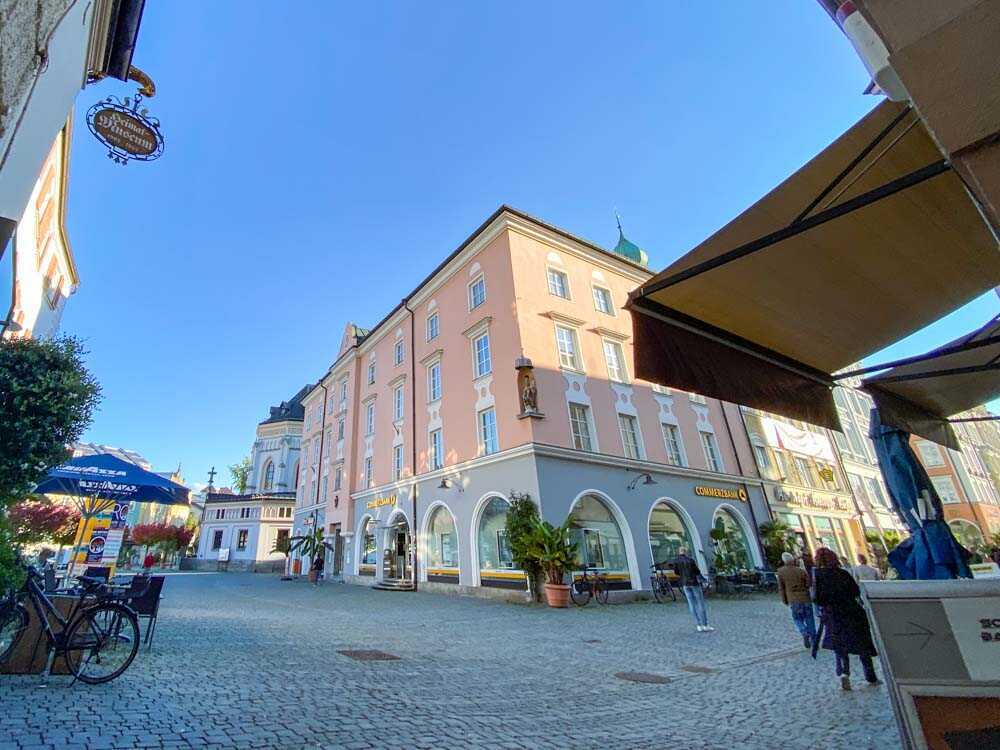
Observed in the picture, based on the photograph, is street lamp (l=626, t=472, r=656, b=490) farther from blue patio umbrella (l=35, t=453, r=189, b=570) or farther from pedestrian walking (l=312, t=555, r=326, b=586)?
pedestrian walking (l=312, t=555, r=326, b=586)

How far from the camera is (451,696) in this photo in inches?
195

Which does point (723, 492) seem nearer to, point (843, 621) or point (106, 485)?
point (843, 621)

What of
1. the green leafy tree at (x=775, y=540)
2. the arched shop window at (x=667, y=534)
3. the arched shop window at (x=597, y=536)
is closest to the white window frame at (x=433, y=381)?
the arched shop window at (x=597, y=536)

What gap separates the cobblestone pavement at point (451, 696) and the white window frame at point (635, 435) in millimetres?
9733

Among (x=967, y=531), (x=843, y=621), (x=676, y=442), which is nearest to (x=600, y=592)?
(x=676, y=442)

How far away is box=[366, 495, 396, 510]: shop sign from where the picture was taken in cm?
2316

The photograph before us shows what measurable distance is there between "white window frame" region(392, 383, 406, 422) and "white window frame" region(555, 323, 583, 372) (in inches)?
373

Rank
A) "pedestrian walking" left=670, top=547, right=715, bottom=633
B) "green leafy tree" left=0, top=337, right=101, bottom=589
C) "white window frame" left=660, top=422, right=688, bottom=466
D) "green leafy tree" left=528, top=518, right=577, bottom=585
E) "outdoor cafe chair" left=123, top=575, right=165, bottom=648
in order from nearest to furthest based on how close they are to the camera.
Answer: "green leafy tree" left=0, top=337, right=101, bottom=589
"outdoor cafe chair" left=123, top=575, right=165, bottom=648
"pedestrian walking" left=670, top=547, right=715, bottom=633
"green leafy tree" left=528, top=518, right=577, bottom=585
"white window frame" left=660, top=422, right=688, bottom=466

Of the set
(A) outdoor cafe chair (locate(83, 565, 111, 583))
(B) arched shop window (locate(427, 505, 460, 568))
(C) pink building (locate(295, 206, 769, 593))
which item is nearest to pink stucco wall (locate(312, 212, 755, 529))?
(C) pink building (locate(295, 206, 769, 593))

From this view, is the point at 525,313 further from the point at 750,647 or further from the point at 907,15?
the point at 907,15

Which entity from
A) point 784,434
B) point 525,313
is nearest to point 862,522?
point 784,434

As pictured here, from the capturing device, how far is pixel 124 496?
10234 mm

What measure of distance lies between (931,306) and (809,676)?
16.5 feet

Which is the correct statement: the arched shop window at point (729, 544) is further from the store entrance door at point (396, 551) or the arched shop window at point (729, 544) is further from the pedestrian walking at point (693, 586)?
the store entrance door at point (396, 551)
